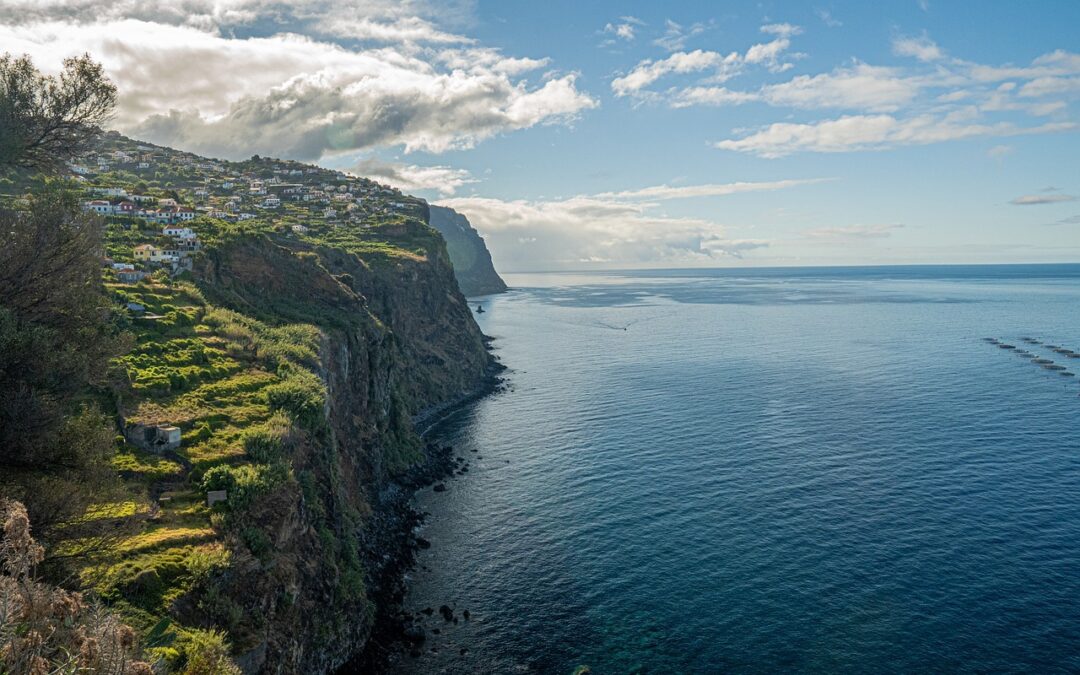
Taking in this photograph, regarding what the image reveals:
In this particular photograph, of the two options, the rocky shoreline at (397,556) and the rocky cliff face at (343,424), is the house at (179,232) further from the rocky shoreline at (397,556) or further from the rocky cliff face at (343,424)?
the rocky shoreline at (397,556)

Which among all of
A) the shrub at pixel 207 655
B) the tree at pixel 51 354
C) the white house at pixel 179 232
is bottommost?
the shrub at pixel 207 655

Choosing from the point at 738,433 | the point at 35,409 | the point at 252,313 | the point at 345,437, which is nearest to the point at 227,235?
the point at 252,313

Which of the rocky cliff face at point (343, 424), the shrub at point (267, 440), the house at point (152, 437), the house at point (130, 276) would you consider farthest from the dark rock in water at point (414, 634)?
the house at point (130, 276)

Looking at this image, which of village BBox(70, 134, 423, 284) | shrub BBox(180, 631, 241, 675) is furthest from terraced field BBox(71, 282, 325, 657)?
village BBox(70, 134, 423, 284)

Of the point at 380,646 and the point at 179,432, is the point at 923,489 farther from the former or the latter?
the point at 179,432

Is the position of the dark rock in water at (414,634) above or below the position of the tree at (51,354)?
below

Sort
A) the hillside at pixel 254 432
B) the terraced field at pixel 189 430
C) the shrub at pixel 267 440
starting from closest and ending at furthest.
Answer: the terraced field at pixel 189 430
the hillside at pixel 254 432
the shrub at pixel 267 440

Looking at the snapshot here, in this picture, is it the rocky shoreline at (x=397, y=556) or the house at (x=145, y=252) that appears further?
the house at (x=145, y=252)
